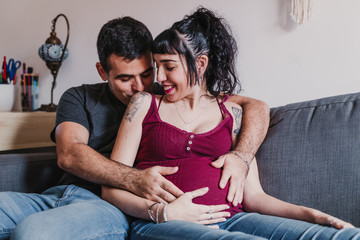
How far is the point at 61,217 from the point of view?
1.00 m

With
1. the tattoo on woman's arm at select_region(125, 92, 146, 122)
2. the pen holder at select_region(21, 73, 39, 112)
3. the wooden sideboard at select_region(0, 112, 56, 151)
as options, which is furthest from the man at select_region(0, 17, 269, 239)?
the pen holder at select_region(21, 73, 39, 112)

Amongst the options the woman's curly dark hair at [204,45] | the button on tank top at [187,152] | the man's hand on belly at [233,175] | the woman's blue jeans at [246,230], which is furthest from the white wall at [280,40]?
the woman's blue jeans at [246,230]

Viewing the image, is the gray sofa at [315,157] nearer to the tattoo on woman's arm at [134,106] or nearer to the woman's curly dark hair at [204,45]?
the woman's curly dark hair at [204,45]

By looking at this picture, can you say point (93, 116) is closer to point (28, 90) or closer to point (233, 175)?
point (233, 175)

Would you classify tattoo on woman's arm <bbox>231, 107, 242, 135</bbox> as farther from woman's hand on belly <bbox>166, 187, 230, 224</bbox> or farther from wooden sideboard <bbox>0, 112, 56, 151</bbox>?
wooden sideboard <bbox>0, 112, 56, 151</bbox>

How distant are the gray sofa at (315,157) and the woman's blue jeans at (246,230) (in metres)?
0.16

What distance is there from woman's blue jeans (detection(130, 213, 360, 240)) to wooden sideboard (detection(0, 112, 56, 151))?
1.02 m

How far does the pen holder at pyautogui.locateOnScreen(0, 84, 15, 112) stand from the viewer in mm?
2070

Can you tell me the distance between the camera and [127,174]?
119cm

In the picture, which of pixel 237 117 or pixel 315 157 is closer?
pixel 315 157

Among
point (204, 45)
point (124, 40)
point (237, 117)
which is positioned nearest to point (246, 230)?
point (237, 117)

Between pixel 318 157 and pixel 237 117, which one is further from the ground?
pixel 237 117

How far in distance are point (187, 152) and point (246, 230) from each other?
32 centimetres

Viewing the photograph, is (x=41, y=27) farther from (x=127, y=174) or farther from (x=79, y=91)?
(x=127, y=174)
